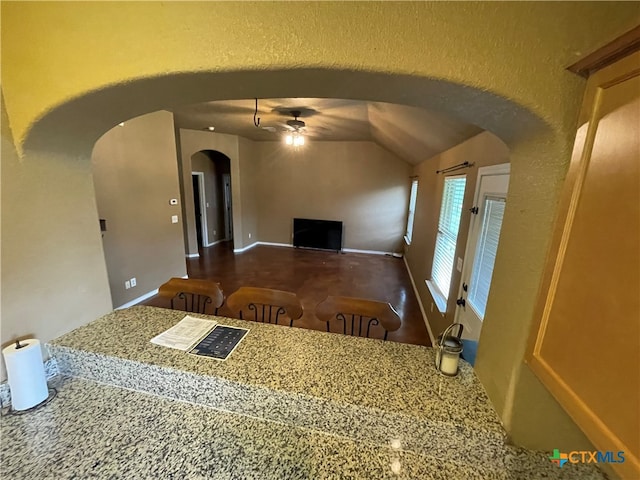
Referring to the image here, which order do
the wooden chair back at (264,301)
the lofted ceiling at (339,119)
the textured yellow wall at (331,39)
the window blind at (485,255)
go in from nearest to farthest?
the textured yellow wall at (331,39) < the wooden chair back at (264,301) < the window blind at (485,255) < the lofted ceiling at (339,119)

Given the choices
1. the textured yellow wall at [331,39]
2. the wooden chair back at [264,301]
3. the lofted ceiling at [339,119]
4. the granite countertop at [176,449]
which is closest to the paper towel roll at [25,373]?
the granite countertop at [176,449]

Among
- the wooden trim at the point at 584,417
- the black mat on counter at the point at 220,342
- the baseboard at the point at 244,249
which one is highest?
the wooden trim at the point at 584,417

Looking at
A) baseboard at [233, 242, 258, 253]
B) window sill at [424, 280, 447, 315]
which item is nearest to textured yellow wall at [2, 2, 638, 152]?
window sill at [424, 280, 447, 315]

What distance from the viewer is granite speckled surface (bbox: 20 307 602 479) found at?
2.50 ft

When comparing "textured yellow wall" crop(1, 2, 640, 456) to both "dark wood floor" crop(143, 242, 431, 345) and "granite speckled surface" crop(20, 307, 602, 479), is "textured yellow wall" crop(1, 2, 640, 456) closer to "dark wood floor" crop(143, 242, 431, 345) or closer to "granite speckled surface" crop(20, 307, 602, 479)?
"granite speckled surface" crop(20, 307, 602, 479)

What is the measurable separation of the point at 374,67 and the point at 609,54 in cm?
45

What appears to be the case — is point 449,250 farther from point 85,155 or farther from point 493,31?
point 85,155

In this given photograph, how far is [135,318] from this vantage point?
126 centimetres

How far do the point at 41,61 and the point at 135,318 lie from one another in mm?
1072

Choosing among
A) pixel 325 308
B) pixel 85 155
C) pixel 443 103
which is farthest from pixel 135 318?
pixel 443 103

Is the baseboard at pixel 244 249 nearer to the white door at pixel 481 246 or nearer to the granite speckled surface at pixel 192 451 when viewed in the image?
the white door at pixel 481 246

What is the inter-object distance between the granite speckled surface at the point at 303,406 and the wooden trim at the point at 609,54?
87 centimetres

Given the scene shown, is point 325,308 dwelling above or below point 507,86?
below

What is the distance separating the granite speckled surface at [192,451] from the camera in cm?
75
